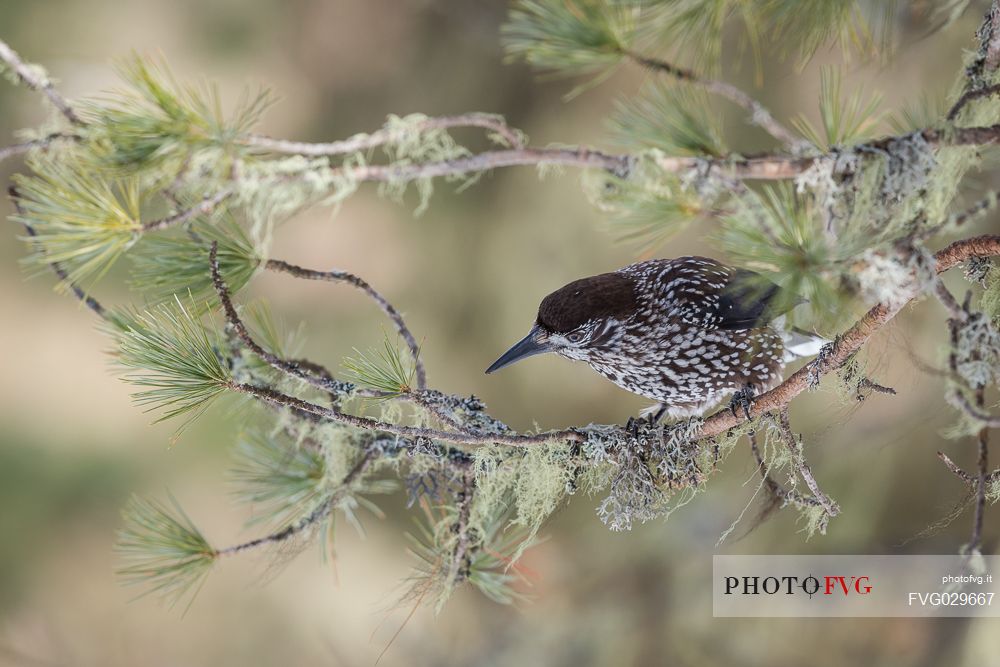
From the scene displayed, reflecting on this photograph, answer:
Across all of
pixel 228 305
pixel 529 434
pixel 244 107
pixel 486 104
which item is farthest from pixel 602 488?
pixel 486 104

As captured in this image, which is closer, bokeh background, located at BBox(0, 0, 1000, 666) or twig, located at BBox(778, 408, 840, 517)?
twig, located at BBox(778, 408, 840, 517)

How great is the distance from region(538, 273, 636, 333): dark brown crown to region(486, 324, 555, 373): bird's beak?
0.02m

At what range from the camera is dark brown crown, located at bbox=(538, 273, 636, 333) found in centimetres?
168

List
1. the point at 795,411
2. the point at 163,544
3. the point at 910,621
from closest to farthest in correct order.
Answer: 1. the point at 163,544
2. the point at 910,621
3. the point at 795,411

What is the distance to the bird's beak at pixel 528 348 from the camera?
1.63 meters

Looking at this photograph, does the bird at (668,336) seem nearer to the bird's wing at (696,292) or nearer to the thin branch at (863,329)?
the bird's wing at (696,292)

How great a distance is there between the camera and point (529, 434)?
1488 mm

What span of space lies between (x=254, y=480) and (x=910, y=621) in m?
2.06

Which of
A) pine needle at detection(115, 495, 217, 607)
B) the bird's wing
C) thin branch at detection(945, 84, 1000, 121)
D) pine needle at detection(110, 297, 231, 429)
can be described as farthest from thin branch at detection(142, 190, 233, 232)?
thin branch at detection(945, 84, 1000, 121)

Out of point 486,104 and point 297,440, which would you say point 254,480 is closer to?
point 297,440

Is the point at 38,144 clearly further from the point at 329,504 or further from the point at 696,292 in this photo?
the point at 696,292

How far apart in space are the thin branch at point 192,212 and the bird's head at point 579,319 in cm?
57

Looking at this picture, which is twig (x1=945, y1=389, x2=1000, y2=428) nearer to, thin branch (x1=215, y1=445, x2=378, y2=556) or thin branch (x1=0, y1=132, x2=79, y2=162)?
thin branch (x1=215, y1=445, x2=378, y2=556)

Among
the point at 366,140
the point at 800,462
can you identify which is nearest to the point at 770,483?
the point at 800,462
